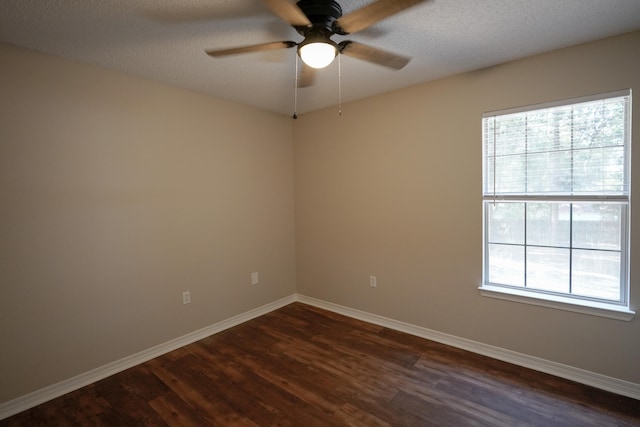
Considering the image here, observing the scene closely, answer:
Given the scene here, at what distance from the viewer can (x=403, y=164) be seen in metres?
3.09

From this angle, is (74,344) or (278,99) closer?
(74,344)

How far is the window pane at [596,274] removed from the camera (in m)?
2.21

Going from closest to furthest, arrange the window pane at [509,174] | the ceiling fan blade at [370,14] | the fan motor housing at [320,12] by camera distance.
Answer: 1. the ceiling fan blade at [370,14]
2. the fan motor housing at [320,12]
3. the window pane at [509,174]

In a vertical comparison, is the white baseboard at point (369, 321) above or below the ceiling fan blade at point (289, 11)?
below

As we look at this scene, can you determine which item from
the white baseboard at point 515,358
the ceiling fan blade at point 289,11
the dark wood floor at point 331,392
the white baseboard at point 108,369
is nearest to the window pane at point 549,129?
the white baseboard at point 515,358

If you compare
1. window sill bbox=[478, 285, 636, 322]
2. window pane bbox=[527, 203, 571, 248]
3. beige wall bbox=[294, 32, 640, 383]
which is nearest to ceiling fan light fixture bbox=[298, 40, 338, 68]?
beige wall bbox=[294, 32, 640, 383]

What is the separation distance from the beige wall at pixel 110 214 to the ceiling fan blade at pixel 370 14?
1.95 m

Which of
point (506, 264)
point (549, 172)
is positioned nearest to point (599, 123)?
point (549, 172)

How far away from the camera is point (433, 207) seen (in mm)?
2910

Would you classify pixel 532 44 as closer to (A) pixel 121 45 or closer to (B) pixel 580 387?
(B) pixel 580 387

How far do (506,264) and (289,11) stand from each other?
98.8 inches

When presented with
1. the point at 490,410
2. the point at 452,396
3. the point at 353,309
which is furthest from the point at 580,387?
the point at 353,309

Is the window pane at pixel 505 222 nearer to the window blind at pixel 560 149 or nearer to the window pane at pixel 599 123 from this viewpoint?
the window blind at pixel 560 149

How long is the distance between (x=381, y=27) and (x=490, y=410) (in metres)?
2.53
